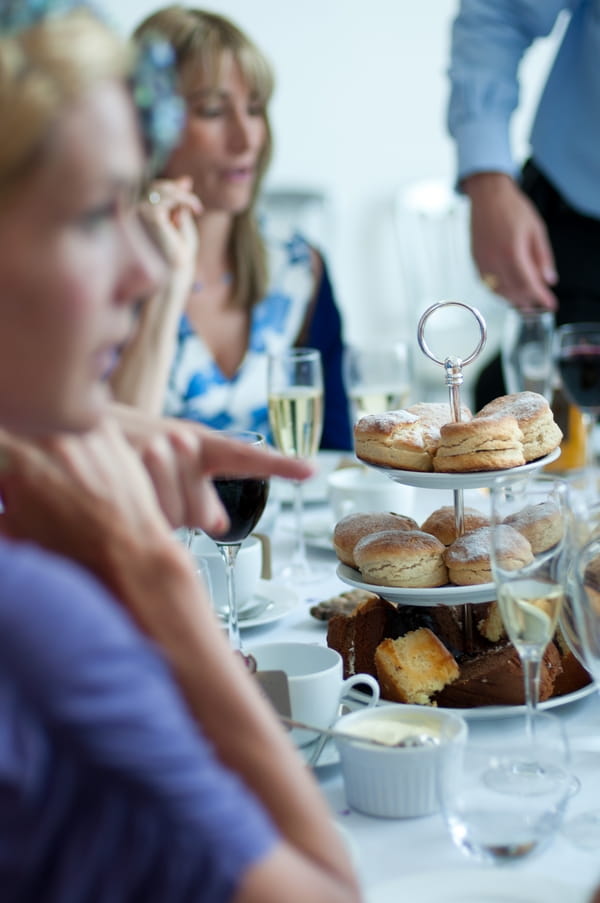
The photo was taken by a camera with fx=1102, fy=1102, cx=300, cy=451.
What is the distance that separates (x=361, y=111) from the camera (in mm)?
4797

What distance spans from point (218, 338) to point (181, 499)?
6.24 feet

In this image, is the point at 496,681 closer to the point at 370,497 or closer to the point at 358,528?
the point at 358,528

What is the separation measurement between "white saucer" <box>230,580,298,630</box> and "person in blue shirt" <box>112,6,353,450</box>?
2.61 ft

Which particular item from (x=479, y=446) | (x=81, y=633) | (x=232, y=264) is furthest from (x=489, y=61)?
(x=81, y=633)

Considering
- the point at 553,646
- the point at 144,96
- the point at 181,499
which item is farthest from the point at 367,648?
the point at 144,96

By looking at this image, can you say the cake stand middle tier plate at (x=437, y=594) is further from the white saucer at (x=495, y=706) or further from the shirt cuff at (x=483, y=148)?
the shirt cuff at (x=483, y=148)

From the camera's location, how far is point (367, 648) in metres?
1.04

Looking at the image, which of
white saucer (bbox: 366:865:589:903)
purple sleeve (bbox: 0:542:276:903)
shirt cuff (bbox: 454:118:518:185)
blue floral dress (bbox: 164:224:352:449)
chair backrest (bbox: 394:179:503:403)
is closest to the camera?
purple sleeve (bbox: 0:542:276:903)

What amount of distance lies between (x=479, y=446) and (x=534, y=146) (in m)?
1.64

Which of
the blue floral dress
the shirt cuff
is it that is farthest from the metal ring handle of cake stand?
the blue floral dress

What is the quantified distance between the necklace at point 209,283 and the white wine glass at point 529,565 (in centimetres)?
179

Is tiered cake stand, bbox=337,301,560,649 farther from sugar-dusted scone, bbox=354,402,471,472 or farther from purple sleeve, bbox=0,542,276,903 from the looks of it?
purple sleeve, bbox=0,542,276,903

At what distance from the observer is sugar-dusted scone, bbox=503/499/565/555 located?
827mm

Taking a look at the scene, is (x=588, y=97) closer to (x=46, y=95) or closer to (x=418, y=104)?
(x=46, y=95)
